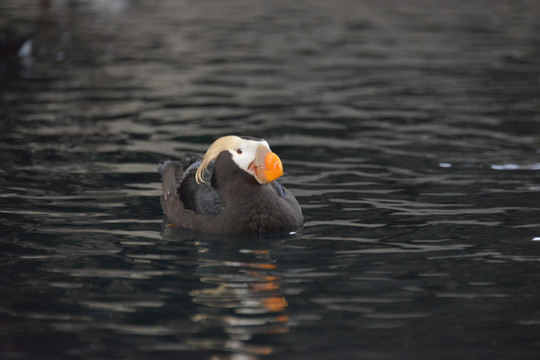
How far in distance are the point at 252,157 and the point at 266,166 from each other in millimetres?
176

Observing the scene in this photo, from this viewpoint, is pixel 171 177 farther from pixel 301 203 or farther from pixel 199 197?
pixel 301 203

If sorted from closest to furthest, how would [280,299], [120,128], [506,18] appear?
[280,299] → [120,128] → [506,18]

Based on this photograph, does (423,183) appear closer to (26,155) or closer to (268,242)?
(268,242)

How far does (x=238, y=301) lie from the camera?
6.10 metres

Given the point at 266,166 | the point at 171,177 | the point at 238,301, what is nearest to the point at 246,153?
the point at 266,166

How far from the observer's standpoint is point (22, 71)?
695 inches

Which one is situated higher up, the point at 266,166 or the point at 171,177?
the point at 266,166

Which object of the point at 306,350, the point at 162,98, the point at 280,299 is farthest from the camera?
the point at 162,98

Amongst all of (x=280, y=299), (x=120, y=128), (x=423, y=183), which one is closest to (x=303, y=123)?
(x=120, y=128)

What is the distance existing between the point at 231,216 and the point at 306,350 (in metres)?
2.25

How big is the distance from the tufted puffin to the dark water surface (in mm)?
154

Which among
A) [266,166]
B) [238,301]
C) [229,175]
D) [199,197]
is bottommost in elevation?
[238,301]

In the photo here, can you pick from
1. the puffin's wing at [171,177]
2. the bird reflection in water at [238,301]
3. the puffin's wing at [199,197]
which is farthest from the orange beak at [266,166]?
the puffin's wing at [171,177]

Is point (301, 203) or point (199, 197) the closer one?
point (199, 197)
